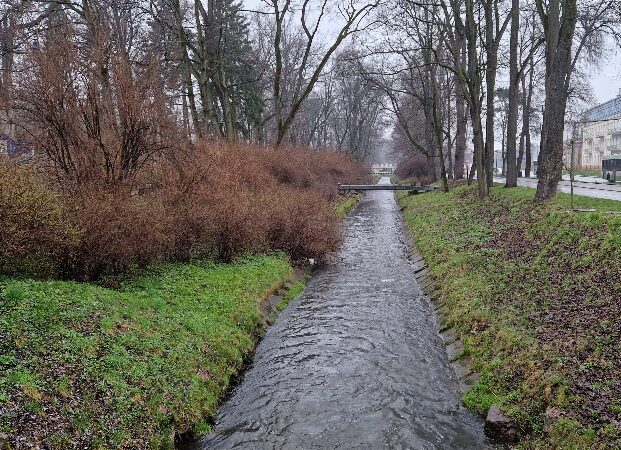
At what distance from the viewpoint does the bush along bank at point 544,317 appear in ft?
20.6

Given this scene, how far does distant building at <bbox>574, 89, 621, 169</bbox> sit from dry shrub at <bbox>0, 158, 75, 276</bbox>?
7288cm

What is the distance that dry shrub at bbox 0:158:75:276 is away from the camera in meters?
7.94

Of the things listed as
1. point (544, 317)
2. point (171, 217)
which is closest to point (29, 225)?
point (171, 217)

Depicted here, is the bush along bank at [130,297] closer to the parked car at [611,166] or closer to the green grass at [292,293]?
the green grass at [292,293]

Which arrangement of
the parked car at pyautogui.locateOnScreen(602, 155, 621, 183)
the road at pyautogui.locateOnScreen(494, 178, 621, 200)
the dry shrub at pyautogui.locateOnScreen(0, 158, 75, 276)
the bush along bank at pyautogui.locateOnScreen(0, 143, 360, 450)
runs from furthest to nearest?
the parked car at pyautogui.locateOnScreen(602, 155, 621, 183) < the road at pyautogui.locateOnScreen(494, 178, 621, 200) < the dry shrub at pyautogui.locateOnScreen(0, 158, 75, 276) < the bush along bank at pyautogui.locateOnScreen(0, 143, 360, 450)

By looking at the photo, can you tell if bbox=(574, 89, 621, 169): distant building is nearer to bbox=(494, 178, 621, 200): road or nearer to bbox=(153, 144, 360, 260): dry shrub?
bbox=(494, 178, 621, 200): road

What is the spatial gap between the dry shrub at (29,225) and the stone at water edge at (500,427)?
7.61 m

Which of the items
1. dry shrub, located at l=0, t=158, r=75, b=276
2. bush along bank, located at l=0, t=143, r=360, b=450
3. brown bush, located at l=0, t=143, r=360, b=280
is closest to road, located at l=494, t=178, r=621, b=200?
brown bush, located at l=0, t=143, r=360, b=280

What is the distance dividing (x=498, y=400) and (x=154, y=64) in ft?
36.1

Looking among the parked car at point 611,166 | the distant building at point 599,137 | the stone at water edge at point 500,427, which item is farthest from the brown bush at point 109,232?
the distant building at point 599,137

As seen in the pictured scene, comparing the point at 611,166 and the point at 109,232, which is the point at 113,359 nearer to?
the point at 109,232

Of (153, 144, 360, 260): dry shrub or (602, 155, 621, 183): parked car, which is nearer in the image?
(153, 144, 360, 260): dry shrub

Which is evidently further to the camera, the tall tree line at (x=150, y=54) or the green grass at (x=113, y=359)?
the tall tree line at (x=150, y=54)

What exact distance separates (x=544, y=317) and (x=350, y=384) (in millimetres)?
3665
